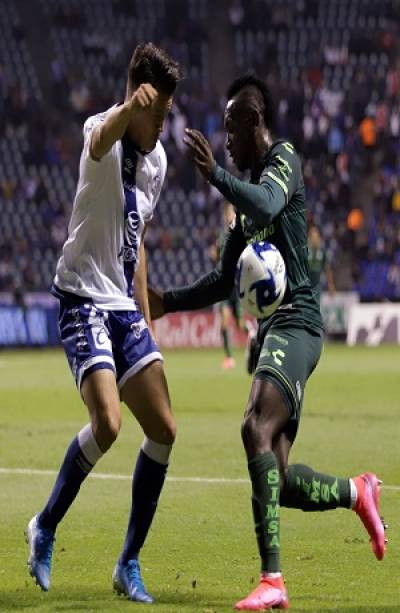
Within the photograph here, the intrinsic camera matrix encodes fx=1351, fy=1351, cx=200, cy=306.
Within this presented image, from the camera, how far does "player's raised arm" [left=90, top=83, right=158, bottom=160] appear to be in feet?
18.9

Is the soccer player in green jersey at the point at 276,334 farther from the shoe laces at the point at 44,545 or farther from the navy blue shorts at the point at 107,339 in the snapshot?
the shoe laces at the point at 44,545

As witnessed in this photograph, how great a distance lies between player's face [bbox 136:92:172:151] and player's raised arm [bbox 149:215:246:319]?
0.75 metres

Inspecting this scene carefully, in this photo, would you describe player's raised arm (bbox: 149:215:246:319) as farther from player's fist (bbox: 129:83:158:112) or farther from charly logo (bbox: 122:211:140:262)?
player's fist (bbox: 129:83:158:112)

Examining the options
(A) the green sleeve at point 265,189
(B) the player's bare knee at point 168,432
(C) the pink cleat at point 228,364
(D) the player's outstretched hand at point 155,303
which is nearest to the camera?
(A) the green sleeve at point 265,189

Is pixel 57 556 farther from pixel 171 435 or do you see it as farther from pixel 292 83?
pixel 292 83

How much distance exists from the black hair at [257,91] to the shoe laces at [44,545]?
2180mm

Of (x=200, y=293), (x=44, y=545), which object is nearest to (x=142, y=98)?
(x=200, y=293)

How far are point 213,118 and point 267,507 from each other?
3024cm

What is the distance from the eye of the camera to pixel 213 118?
35.5 meters

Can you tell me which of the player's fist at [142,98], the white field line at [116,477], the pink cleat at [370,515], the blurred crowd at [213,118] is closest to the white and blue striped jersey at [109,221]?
the player's fist at [142,98]

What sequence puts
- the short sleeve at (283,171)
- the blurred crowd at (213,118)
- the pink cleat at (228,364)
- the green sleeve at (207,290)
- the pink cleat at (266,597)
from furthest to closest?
the blurred crowd at (213,118) → the pink cleat at (228,364) → the green sleeve at (207,290) → the short sleeve at (283,171) → the pink cleat at (266,597)

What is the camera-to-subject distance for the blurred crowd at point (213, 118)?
33.6 m

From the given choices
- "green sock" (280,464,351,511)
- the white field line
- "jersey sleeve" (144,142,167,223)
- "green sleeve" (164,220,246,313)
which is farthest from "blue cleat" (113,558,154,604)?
the white field line

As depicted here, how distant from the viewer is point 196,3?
130ft
